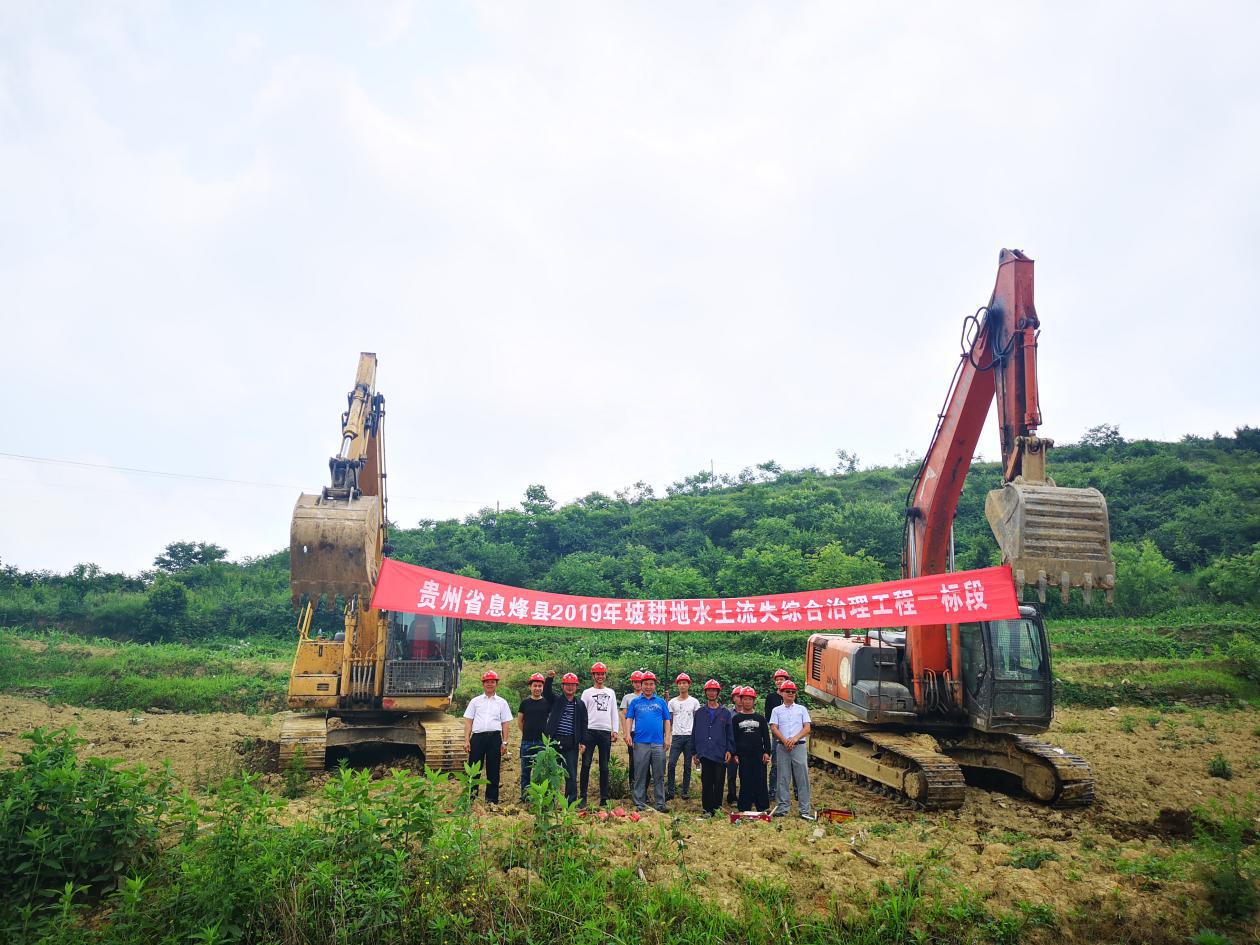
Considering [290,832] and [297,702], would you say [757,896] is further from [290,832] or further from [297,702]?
[297,702]

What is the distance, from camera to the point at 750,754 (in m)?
8.38

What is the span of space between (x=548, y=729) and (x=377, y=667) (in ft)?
12.2

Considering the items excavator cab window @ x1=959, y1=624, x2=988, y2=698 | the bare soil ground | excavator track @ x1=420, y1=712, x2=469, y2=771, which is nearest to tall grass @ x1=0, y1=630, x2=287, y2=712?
the bare soil ground

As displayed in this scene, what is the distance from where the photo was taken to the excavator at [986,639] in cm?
723

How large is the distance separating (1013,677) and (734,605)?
12.5ft

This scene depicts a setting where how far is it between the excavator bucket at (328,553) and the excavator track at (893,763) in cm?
621

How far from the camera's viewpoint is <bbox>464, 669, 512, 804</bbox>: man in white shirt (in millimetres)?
8227

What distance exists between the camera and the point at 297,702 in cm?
1044

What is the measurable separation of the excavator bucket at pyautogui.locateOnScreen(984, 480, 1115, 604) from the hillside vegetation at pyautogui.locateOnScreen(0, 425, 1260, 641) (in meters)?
20.2

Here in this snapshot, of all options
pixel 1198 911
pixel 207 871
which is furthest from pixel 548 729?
pixel 1198 911

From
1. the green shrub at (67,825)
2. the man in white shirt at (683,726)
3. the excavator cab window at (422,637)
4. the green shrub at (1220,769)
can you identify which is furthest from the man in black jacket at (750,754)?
the green shrub at (1220,769)

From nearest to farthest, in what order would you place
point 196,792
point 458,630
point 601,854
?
point 601,854
point 196,792
point 458,630

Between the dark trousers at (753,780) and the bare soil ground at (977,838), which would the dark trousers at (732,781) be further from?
the bare soil ground at (977,838)

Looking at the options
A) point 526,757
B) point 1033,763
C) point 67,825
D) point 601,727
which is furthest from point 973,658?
point 67,825
